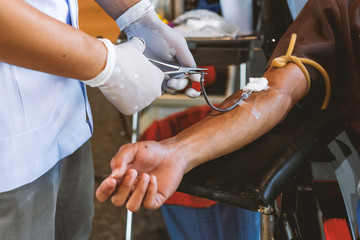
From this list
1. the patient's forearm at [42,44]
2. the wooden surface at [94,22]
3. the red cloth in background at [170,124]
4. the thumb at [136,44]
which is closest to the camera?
the patient's forearm at [42,44]

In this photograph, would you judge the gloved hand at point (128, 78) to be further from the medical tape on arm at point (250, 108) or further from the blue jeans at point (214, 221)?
the blue jeans at point (214, 221)

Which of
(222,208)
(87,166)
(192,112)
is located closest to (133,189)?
(87,166)

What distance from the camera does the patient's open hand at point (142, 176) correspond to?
0.57m

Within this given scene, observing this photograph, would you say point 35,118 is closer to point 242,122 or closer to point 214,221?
point 242,122

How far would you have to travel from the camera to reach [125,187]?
578 millimetres

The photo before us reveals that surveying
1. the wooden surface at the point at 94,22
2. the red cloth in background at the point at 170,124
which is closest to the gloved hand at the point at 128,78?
the red cloth in background at the point at 170,124

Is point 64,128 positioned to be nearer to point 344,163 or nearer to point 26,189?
point 26,189

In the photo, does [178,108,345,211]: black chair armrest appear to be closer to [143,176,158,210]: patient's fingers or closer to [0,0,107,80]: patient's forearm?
[143,176,158,210]: patient's fingers

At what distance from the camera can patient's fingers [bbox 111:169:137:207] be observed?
0.57m

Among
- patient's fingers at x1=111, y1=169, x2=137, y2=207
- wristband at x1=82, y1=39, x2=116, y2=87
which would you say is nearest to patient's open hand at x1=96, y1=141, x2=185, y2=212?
patient's fingers at x1=111, y1=169, x2=137, y2=207

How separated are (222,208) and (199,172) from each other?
0.42 metres

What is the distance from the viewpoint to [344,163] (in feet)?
3.18

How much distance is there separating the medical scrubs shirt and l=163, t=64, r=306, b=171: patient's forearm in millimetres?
222

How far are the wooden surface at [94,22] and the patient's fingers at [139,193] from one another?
1.29m
